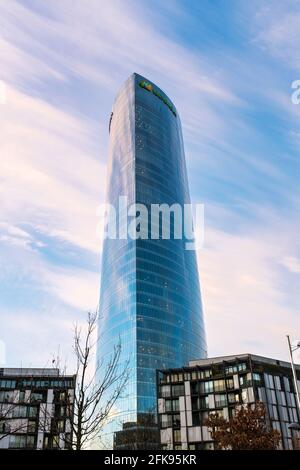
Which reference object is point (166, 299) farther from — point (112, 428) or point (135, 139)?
point (135, 139)

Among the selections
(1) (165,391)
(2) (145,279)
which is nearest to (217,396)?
(1) (165,391)

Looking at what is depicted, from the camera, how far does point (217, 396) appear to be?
7719 centimetres

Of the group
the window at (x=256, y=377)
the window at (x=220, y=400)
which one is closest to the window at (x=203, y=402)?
the window at (x=220, y=400)

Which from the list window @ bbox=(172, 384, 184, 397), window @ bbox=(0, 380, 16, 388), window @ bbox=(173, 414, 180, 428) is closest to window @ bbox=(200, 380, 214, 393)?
window @ bbox=(172, 384, 184, 397)

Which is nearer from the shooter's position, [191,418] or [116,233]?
[191,418]

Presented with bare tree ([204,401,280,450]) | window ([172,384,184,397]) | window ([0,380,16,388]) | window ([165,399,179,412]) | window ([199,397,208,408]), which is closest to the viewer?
bare tree ([204,401,280,450])

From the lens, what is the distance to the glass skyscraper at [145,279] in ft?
437

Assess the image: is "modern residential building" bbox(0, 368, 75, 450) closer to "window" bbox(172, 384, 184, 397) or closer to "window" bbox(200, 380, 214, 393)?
"window" bbox(172, 384, 184, 397)

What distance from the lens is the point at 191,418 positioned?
251 feet

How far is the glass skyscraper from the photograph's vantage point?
Result: 437 feet

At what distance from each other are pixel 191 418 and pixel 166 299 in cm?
7469

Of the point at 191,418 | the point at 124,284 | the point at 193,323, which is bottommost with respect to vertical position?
the point at 191,418

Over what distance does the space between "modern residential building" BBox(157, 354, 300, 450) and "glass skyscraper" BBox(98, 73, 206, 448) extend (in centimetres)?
4020
